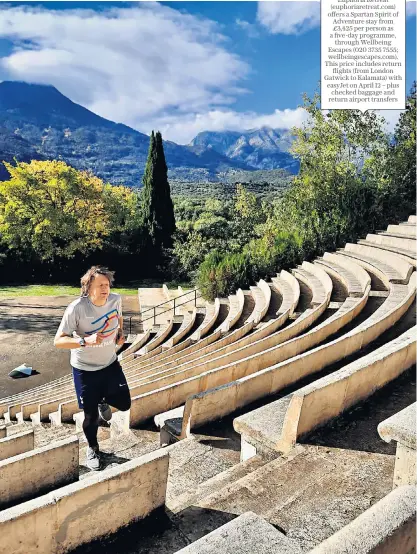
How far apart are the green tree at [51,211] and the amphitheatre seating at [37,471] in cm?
2916

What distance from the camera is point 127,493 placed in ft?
8.38

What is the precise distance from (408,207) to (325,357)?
768 inches

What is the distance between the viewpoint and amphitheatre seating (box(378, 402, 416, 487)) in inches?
97.3

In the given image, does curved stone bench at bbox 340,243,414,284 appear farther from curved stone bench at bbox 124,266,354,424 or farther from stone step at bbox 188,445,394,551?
stone step at bbox 188,445,394,551

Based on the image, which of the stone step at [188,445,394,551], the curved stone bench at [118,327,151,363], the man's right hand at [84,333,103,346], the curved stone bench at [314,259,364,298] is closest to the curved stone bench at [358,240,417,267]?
the curved stone bench at [314,259,364,298]

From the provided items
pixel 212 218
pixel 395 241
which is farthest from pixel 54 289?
pixel 395 241

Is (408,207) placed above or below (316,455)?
above

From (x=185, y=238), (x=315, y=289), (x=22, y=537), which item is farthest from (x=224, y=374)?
(x=185, y=238)

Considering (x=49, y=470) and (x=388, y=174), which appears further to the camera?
(x=388, y=174)

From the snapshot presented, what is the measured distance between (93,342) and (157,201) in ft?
104

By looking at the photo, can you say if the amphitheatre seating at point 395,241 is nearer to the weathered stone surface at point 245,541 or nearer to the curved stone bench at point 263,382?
the curved stone bench at point 263,382

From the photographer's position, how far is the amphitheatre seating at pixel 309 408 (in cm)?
338

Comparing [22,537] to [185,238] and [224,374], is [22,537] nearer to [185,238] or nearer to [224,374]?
[224,374]

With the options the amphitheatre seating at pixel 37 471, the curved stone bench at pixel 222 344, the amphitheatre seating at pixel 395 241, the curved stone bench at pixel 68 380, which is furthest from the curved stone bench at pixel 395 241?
the amphitheatre seating at pixel 37 471
